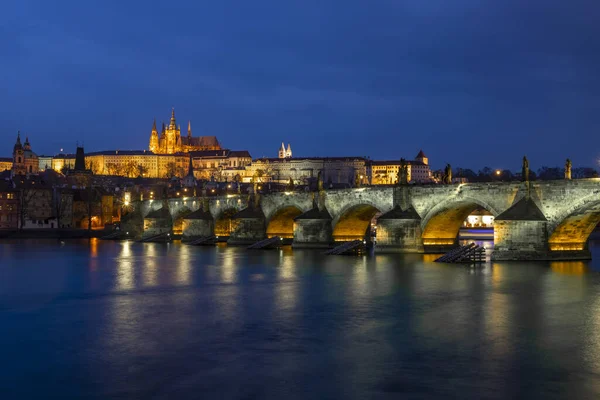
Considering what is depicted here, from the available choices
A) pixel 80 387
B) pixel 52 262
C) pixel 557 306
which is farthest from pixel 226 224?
pixel 80 387

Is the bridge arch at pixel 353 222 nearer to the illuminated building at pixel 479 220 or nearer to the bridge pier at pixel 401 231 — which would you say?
the bridge pier at pixel 401 231

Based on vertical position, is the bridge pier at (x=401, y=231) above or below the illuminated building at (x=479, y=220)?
below

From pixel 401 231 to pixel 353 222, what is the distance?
374 inches

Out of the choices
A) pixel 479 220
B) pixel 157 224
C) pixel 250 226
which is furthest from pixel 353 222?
pixel 479 220

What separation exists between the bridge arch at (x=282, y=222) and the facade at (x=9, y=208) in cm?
4779

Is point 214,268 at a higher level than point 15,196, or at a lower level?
lower

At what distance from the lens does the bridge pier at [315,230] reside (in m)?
54.2

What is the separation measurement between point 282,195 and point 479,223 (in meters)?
64.8

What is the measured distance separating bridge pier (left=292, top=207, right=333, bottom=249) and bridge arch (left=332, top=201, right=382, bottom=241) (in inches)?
31.0

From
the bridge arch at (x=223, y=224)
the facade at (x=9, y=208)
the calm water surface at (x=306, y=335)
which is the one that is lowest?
the calm water surface at (x=306, y=335)

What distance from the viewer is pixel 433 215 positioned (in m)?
45.2

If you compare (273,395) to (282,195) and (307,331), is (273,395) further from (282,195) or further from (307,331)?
(282,195)

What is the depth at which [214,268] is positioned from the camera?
39969 mm

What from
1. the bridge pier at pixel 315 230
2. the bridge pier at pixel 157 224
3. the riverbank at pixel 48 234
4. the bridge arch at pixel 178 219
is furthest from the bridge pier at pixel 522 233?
the riverbank at pixel 48 234
